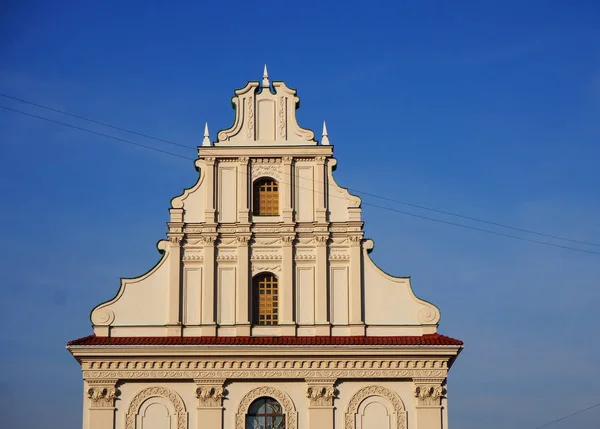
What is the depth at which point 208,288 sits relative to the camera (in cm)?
3903

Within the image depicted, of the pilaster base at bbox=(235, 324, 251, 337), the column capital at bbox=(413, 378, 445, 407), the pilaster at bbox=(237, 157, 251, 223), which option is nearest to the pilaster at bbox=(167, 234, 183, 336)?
the pilaster base at bbox=(235, 324, 251, 337)

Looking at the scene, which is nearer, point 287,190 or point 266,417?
point 266,417

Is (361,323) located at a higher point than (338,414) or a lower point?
higher

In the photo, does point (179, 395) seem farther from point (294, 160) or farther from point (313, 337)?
point (294, 160)

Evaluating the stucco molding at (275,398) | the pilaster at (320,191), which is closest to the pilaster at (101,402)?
the stucco molding at (275,398)

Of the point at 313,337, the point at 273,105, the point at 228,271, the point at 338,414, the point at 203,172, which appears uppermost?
the point at 273,105

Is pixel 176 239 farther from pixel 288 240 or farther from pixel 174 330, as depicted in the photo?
pixel 288 240

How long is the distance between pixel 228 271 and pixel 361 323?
5156 mm

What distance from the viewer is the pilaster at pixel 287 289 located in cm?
3862

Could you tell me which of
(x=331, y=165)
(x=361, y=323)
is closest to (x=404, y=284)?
(x=361, y=323)

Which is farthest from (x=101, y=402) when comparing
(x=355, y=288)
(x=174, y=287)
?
(x=355, y=288)

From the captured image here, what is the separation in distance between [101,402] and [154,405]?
5.96 ft

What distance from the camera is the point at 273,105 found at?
41406mm

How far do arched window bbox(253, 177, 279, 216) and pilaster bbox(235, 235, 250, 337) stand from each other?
1390mm
